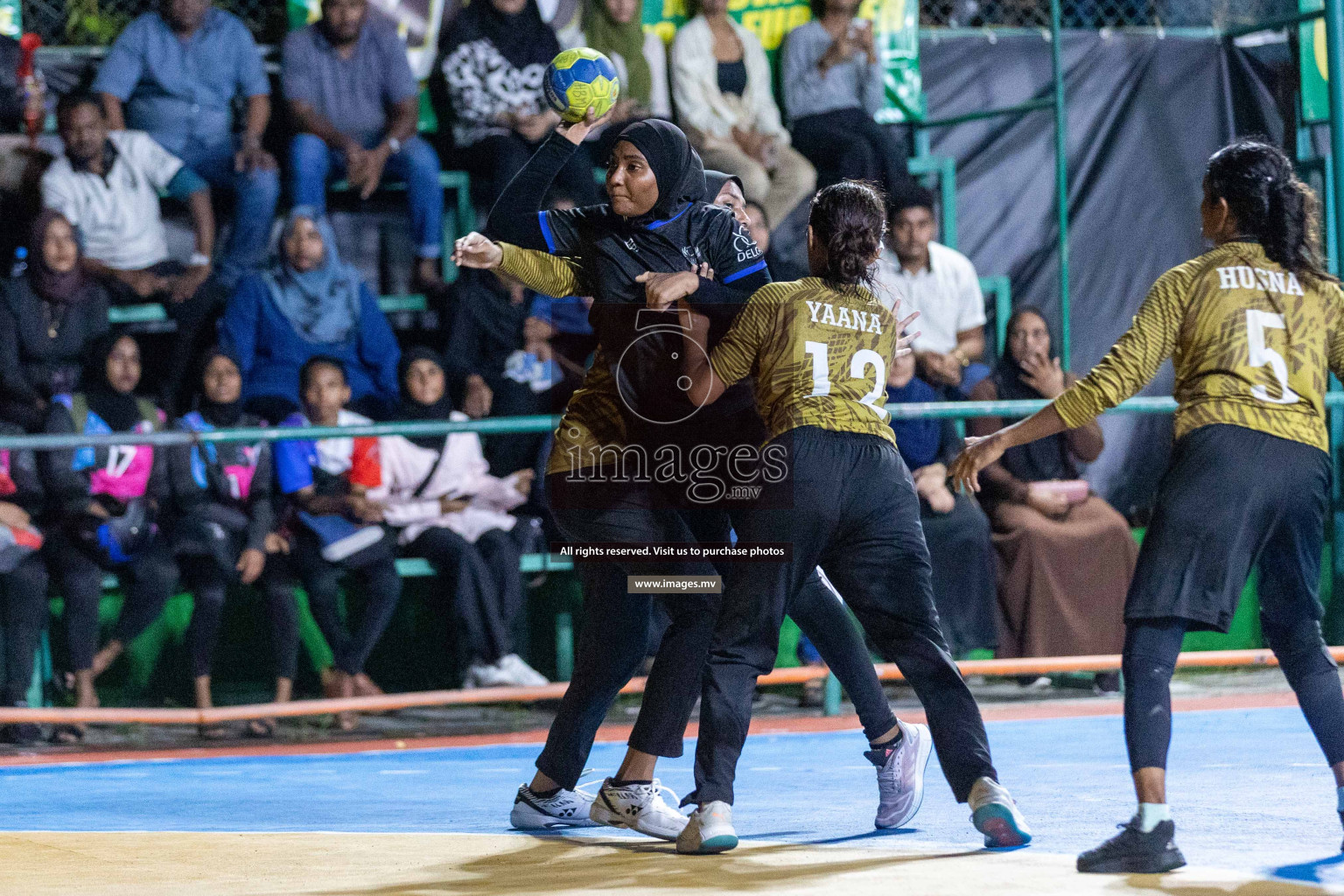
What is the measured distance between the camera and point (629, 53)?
10141 millimetres

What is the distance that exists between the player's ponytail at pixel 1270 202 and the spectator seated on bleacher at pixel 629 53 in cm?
585

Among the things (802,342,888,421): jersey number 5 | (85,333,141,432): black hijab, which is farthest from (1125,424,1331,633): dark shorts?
(85,333,141,432): black hijab

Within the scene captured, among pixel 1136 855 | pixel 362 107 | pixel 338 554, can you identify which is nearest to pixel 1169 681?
pixel 1136 855

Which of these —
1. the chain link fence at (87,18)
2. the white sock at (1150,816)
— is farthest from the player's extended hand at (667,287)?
the chain link fence at (87,18)

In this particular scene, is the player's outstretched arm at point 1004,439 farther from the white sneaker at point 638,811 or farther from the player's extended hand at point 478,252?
the player's extended hand at point 478,252

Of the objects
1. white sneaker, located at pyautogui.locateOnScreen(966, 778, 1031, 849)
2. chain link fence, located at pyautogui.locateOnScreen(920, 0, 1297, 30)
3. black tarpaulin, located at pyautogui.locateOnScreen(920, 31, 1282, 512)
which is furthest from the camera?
chain link fence, located at pyautogui.locateOnScreen(920, 0, 1297, 30)

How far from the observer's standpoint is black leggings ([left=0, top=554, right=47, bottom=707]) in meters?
7.68

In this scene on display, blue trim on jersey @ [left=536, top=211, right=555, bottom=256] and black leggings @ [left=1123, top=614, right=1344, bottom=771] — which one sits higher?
blue trim on jersey @ [left=536, top=211, right=555, bottom=256]

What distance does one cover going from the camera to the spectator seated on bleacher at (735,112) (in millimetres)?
9938

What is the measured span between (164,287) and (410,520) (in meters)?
2.22

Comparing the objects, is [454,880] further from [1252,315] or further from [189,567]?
[189,567]

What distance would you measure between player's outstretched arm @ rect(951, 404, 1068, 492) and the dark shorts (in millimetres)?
333

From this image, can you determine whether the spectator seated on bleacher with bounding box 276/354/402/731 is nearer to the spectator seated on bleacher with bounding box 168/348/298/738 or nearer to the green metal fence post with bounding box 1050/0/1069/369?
the spectator seated on bleacher with bounding box 168/348/298/738

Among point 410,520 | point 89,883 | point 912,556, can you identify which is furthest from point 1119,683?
point 89,883
